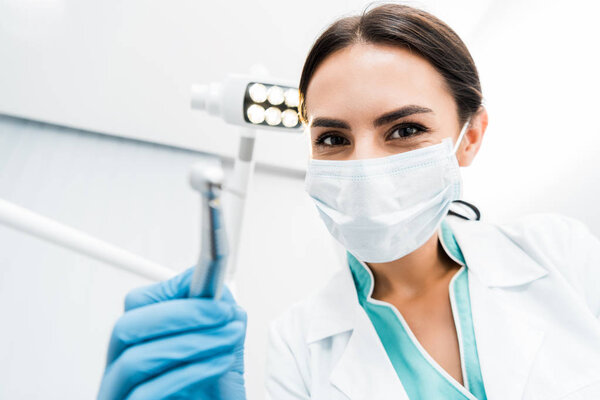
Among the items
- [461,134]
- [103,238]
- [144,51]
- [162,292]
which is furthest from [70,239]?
[144,51]

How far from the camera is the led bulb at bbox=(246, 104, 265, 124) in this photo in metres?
1.10

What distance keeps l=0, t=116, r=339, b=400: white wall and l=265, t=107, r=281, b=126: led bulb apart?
123 centimetres

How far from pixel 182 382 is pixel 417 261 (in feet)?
2.30

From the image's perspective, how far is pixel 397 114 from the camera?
0.84 meters

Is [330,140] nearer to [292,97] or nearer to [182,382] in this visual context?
[292,97]

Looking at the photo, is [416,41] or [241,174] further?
[241,174]

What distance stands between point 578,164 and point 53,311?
2.24 m

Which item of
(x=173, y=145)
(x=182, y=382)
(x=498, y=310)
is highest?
(x=173, y=145)

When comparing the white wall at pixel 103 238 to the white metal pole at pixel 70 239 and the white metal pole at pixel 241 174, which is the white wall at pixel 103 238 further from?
the white metal pole at pixel 70 239

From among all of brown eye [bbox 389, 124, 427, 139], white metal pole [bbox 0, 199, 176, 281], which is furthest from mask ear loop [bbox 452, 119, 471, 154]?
white metal pole [bbox 0, 199, 176, 281]

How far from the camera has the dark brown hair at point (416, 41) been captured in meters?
0.90

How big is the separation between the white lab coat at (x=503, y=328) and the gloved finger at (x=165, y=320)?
0.50 meters

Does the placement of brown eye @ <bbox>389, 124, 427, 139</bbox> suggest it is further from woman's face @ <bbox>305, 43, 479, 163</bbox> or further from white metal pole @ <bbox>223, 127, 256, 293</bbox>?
white metal pole @ <bbox>223, 127, 256, 293</bbox>

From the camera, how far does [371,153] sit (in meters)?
0.85
